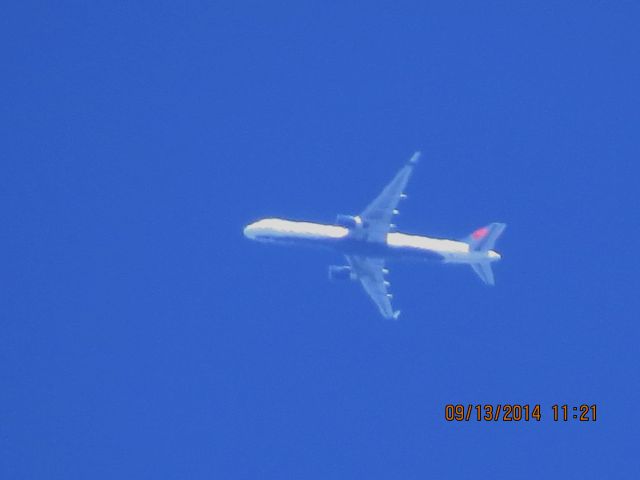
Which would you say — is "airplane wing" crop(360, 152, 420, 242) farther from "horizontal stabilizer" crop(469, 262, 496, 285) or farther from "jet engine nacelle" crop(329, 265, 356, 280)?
"horizontal stabilizer" crop(469, 262, 496, 285)

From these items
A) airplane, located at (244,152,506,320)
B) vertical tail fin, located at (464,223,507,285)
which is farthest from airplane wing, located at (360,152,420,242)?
vertical tail fin, located at (464,223,507,285)

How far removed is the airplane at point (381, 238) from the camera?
113500mm

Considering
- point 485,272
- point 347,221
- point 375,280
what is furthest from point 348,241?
point 485,272

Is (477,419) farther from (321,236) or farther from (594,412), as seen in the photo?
(321,236)

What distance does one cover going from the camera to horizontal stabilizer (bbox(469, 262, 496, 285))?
384 feet

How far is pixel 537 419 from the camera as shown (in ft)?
364

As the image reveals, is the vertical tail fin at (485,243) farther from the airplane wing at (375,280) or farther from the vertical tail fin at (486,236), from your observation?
the airplane wing at (375,280)

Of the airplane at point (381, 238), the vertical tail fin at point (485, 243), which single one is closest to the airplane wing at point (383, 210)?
the airplane at point (381, 238)

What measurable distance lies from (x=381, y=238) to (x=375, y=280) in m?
8.44

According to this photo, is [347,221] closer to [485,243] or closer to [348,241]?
[348,241]

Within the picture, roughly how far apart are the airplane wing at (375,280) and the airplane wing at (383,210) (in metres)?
6.24

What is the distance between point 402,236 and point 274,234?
1134 cm

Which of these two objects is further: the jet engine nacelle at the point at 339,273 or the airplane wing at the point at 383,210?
the jet engine nacelle at the point at 339,273

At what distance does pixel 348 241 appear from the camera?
115000 millimetres
